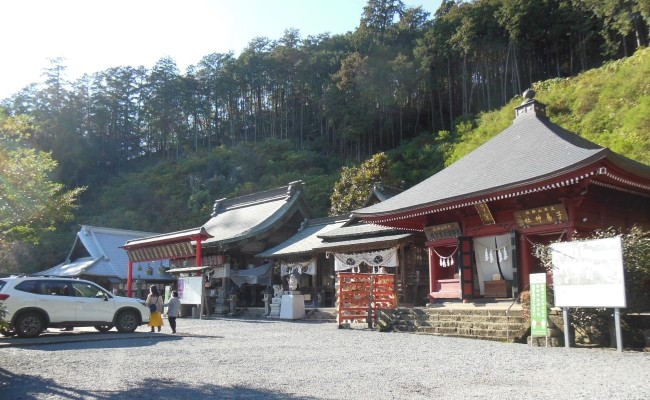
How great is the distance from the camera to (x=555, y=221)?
561 inches

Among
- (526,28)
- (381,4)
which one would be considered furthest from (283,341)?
(381,4)

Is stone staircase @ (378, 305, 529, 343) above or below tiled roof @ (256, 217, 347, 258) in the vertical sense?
below

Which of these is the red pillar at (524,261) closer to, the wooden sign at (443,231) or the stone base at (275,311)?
the wooden sign at (443,231)

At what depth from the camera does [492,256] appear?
16172 mm

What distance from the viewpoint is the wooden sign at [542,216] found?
Answer: 14070 mm

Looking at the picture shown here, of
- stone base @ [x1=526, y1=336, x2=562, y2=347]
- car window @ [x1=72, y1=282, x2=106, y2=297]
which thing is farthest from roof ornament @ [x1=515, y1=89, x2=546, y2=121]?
car window @ [x1=72, y1=282, x2=106, y2=297]

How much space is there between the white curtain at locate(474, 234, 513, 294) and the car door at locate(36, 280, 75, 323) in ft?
38.2

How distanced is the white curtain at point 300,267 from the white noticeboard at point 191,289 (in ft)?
13.2

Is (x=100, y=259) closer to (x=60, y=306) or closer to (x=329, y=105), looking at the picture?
(x=60, y=306)

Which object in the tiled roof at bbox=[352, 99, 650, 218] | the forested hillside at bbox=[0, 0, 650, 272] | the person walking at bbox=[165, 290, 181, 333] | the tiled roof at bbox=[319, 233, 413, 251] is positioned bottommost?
the person walking at bbox=[165, 290, 181, 333]

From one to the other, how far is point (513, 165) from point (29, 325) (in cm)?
1320

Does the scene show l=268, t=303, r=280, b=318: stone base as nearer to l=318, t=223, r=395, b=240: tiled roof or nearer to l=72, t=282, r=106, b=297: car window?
l=318, t=223, r=395, b=240: tiled roof

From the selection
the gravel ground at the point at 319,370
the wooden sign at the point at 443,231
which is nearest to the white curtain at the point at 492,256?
the wooden sign at the point at 443,231

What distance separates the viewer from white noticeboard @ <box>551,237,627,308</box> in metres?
9.35
